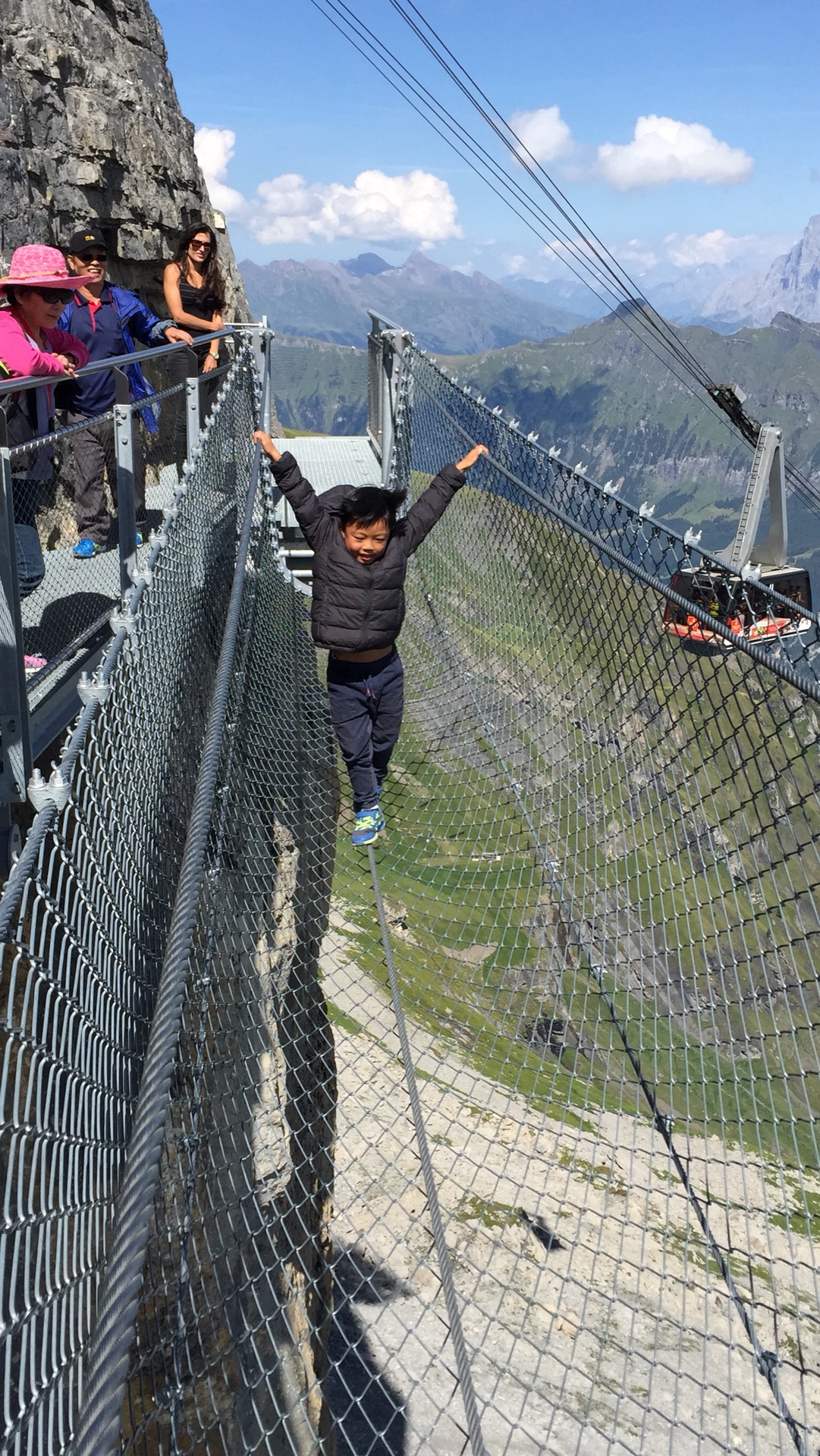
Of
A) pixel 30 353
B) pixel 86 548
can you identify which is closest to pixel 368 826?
pixel 86 548

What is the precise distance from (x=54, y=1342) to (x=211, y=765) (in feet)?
3.93

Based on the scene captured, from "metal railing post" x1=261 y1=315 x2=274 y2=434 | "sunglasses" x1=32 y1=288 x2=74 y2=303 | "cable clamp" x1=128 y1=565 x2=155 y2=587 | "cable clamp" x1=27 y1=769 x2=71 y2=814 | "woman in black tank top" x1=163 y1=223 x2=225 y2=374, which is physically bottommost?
"cable clamp" x1=27 y1=769 x2=71 y2=814

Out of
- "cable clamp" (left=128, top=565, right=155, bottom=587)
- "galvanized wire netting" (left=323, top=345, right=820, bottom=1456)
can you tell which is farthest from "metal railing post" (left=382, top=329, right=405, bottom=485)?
"cable clamp" (left=128, top=565, right=155, bottom=587)

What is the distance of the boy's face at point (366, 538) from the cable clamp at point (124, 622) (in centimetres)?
188

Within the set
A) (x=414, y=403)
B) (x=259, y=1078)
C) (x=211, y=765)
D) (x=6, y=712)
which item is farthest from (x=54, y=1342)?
(x=414, y=403)

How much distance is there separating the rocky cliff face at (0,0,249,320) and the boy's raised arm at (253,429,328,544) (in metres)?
5.16

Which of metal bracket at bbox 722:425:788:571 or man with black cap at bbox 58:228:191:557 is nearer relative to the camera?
man with black cap at bbox 58:228:191:557

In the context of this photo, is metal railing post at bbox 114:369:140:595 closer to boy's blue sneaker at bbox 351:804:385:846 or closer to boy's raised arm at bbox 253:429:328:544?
boy's raised arm at bbox 253:429:328:544

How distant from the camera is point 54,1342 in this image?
148 centimetres

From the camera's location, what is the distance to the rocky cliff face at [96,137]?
29.2ft

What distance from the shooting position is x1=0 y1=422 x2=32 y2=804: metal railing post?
2715 millimetres

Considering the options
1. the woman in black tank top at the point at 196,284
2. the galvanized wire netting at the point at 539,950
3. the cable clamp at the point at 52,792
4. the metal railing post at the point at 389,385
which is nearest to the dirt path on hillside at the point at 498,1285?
the galvanized wire netting at the point at 539,950

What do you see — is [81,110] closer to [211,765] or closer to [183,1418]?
[211,765]

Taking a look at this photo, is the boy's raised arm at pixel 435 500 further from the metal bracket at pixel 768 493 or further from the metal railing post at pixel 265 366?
the metal bracket at pixel 768 493
